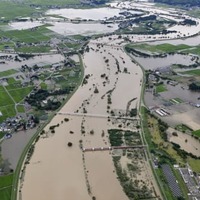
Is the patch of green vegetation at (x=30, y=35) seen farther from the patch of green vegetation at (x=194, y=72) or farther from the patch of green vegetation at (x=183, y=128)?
the patch of green vegetation at (x=183, y=128)

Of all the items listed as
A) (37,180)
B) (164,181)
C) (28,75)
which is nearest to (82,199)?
(37,180)

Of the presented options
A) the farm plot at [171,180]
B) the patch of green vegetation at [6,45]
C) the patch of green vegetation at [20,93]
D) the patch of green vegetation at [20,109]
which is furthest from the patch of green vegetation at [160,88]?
the patch of green vegetation at [6,45]

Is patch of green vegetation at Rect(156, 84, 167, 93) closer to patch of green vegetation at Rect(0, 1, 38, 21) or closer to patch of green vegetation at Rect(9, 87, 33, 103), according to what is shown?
patch of green vegetation at Rect(9, 87, 33, 103)

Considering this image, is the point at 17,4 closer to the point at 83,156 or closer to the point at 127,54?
the point at 127,54

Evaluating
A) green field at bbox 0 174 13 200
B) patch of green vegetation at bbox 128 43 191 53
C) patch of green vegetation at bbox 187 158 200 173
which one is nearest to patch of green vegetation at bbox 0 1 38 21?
patch of green vegetation at bbox 128 43 191 53

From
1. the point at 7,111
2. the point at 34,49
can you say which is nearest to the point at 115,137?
the point at 7,111
